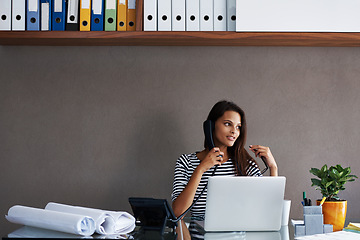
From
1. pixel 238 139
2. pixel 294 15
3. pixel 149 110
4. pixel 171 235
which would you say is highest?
pixel 294 15

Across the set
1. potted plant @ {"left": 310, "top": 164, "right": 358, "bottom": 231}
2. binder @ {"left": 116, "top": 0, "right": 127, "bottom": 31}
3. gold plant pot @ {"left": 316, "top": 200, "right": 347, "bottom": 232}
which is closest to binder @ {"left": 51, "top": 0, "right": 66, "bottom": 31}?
binder @ {"left": 116, "top": 0, "right": 127, "bottom": 31}

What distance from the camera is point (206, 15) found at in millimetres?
2410

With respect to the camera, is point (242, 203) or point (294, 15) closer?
point (242, 203)

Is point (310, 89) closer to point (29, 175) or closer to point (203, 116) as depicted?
point (203, 116)

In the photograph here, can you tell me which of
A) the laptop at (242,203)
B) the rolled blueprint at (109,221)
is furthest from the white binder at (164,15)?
the rolled blueprint at (109,221)

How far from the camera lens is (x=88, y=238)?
1513 millimetres

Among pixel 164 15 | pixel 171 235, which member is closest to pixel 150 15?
pixel 164 15

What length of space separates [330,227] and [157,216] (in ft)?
2.11

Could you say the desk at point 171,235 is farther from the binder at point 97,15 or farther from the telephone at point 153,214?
the binder at point 97,15

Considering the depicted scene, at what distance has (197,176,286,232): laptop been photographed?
178 centimetres

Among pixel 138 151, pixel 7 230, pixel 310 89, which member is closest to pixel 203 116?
pixel 138 151

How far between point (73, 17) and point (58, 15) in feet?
0.25

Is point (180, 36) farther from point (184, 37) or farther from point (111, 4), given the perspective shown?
point (111, 4)

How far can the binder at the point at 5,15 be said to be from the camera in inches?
94.6
